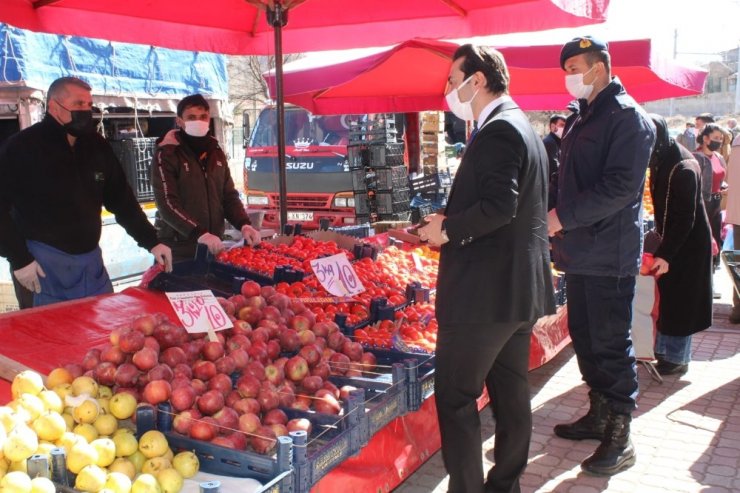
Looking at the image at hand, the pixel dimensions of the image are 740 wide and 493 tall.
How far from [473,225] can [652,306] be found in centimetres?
312

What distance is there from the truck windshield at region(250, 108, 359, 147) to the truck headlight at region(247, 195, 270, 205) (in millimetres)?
881

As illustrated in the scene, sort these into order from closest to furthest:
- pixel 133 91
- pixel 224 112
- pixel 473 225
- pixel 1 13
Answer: pixel 473 225, pixel 1 13, pixel 133 91, pixel 224 112

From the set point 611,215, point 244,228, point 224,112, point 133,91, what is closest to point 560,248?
point 611,215

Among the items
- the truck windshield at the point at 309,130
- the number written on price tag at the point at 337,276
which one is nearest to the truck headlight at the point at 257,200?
the truck windshield at the point at 309,130

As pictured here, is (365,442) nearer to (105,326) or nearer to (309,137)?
(105,326)

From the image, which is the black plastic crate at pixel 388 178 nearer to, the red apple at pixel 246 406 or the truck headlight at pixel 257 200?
the truck headlight at pixel 257 200

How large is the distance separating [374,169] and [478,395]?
27.3 feet

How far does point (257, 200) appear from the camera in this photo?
1147cm

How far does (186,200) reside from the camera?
484 centimetres

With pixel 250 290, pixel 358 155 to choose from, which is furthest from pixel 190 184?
pixel 358 155

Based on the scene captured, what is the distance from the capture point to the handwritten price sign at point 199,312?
110 inches

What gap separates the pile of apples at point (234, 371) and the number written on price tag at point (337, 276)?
82cm

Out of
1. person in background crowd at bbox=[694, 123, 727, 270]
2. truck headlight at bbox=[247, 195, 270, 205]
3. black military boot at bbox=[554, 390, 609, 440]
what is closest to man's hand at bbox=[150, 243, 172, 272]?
black military boot at bbox=[554, 390, 609, 440]

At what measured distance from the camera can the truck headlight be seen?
11.4 meters
